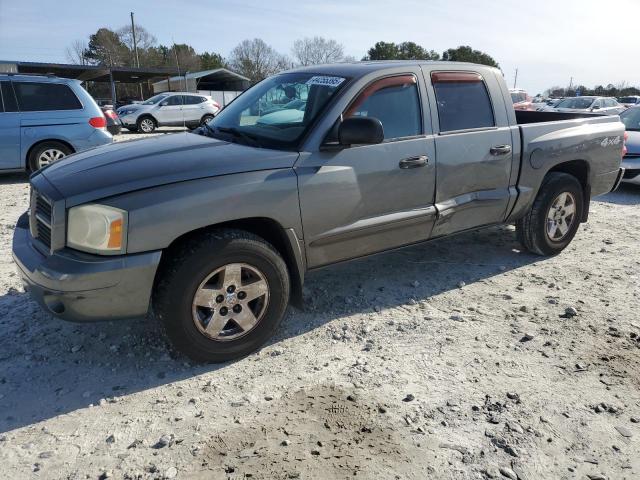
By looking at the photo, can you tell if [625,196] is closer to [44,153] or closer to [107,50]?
[44,153]

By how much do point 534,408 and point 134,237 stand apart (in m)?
2.39

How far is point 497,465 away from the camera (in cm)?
237

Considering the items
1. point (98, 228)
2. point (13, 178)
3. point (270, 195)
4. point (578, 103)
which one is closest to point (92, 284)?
point (98, 228)

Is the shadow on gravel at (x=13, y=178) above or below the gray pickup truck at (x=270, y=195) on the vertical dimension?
below

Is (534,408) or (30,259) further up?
(30,259)

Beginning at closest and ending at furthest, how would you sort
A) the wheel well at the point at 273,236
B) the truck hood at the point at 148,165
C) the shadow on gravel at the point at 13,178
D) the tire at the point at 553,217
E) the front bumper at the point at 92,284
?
the front bumper at the point at 92,284, the truck hood at the point at 148,165, the wheel well at the point at 273,236, the tire at the point at 553,217, the shadow on gravel at the point at 13,178

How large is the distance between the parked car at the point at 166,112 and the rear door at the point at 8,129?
11363 mm

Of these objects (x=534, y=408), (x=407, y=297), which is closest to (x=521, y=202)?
(x=407, y=297)

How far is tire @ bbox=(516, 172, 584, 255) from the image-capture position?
15.9 feet

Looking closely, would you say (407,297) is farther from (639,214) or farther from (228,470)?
(639,214)

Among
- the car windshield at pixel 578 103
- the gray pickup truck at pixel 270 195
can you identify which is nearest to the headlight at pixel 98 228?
the gray pickup truck at pixel 270 195

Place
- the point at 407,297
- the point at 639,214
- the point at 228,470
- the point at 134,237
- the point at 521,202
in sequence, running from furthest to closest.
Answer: the point at 639,214
the point at 521,202
the point at 407,297
the point at 134,237
the point at 228,470

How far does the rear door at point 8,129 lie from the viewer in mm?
8219

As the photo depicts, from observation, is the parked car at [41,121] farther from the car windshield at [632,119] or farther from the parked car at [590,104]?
the parked car at [590,104]
